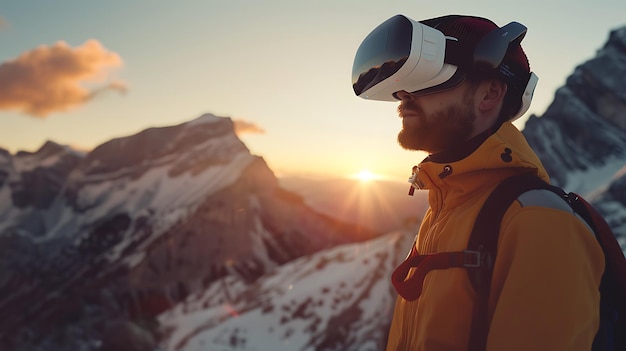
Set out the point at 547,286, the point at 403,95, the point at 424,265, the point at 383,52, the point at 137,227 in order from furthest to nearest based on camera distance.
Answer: the point at 137,227 → the point at 403,95 → the point at 383,52 → the point at 424,265 → the point at 547,286

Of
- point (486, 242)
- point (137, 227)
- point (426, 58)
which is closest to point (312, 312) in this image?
point (426, 58)

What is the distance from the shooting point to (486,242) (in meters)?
2.16

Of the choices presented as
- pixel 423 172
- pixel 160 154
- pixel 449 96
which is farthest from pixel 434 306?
pixel 160 154

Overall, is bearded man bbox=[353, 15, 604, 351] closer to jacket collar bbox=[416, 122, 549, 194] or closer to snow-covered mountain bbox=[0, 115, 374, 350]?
jacket collar bbox=[416, 122, 549, 194]

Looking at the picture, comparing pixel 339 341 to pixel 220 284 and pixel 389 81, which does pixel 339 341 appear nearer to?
pixel 389 81

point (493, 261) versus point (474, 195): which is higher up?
point (474, 195)

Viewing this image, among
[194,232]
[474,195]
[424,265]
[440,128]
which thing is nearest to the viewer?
[424,265]

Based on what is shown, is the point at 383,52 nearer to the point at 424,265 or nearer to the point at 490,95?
the point at 490,95

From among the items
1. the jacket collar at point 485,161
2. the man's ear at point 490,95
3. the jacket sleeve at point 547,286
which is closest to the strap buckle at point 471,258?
the jacket sleeve at point 547,286

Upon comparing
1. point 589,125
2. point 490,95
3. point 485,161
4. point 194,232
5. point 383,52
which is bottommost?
point 194,232

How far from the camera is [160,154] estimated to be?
308ft

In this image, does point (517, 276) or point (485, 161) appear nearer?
point (517, 276)

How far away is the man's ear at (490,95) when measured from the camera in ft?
8.80

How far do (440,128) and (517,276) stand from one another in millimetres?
1029
